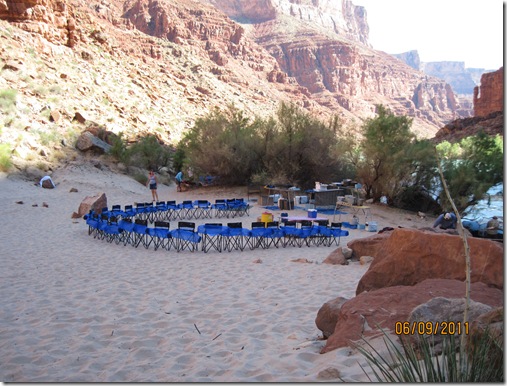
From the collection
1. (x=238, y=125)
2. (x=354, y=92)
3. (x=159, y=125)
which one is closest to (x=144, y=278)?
(x=238, y=125)

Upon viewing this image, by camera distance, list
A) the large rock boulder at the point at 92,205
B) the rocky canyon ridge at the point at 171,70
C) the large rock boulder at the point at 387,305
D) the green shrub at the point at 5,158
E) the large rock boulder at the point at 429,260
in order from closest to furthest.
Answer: the large rock boulder at the point at 387,305 < the large rock boulder at the point at 429,260 < the large rock boulder at the point at 92,205 < the green shrub at the point at 5,158 < the rocky canyon ridge at the point at 171,70

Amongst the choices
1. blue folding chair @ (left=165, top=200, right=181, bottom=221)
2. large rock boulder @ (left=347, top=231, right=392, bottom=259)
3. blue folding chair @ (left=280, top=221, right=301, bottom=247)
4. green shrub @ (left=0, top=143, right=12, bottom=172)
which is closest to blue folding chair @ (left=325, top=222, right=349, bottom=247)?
blue folding chair @ (left=280, top=221, right=301, bottom=247)

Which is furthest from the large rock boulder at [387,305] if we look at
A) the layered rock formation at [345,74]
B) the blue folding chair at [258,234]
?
the layered rock formation at [345,74]

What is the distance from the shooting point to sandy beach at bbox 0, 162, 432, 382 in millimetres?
4012

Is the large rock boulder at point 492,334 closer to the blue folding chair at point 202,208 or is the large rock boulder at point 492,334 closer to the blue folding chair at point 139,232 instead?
the blue folding chair at point 139,232

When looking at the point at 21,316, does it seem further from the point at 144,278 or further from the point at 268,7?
the point at 268,7

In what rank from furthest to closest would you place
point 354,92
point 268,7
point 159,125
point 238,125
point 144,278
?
1. point 268,7
2. point 354,92
3. point 159,125
4. point 238,125
5. point 144,278

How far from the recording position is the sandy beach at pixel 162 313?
13.2 ft

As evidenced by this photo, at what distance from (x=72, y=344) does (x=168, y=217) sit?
11962 millimetres

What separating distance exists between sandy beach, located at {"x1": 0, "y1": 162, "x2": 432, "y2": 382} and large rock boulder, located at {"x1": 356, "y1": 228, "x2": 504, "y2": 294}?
1.17 meters

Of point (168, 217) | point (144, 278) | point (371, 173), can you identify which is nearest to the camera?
point (144, 278)

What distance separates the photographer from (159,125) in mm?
42156

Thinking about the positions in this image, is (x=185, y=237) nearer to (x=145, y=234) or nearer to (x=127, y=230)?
(x=145, y=234)

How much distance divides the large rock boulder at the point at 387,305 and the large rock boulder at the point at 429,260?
42cm
